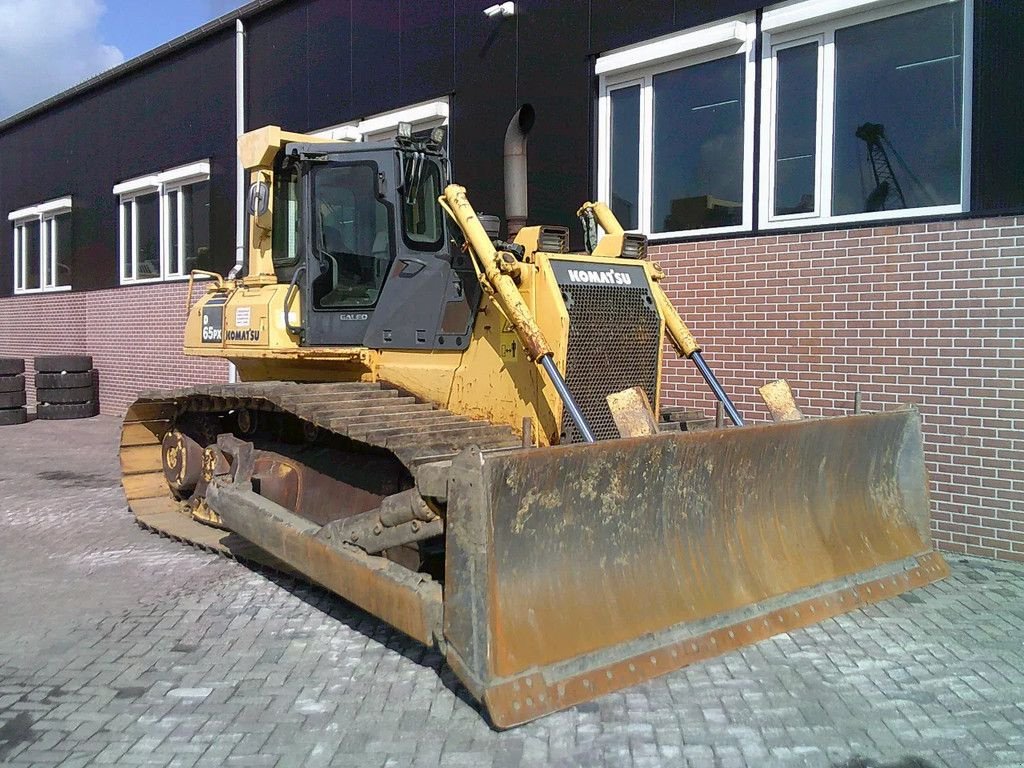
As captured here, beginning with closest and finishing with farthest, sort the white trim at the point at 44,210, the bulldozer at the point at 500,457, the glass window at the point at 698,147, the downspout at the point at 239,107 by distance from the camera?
the bulldozer at the point at 500,457
the glass window at the point at 698,147
the downspout at the point at 239,107
the white trim at the point at 44,210

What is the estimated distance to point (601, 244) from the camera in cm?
613

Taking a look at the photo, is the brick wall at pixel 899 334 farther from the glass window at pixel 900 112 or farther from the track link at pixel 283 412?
the track link at pixel 283 412

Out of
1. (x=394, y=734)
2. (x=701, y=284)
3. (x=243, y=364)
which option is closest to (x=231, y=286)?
(x=243, y=364)

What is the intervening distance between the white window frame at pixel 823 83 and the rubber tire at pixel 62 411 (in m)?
13.2

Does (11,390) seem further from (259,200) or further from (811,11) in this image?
(811,11)

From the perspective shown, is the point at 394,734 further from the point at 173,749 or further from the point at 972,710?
the point at 972,710

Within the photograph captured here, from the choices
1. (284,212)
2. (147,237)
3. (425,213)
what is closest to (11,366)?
(147,237)

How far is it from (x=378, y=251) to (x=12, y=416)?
1226cm

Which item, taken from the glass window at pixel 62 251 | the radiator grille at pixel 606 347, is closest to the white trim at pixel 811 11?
the radiator grille at pixel 606 347

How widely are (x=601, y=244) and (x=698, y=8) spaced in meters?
3.27

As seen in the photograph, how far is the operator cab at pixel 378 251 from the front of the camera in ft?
19.3

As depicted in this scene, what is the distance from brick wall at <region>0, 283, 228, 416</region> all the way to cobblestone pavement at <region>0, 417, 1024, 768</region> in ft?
29.3

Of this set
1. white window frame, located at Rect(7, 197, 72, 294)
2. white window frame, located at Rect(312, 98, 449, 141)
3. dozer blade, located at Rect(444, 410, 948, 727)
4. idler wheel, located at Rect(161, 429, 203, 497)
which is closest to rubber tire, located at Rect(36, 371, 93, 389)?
white window frame, located at Rect(7, 197, 72, 294)

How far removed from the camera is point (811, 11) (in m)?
7.30
